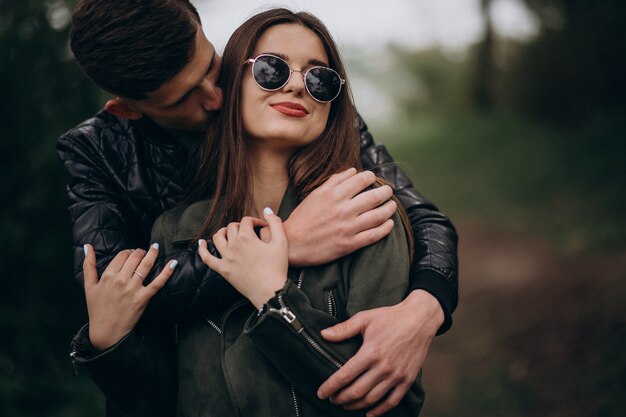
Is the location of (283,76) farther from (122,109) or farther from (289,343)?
(289,343)

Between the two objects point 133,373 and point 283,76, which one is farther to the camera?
point 283,76

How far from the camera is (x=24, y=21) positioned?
12.9ft

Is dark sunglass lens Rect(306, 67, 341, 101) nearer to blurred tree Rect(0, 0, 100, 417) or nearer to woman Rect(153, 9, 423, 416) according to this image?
woman Rect(153, 9, 423, 416)

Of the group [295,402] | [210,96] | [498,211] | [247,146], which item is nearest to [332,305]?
[295,402]

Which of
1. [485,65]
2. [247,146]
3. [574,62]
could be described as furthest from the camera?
→ [485,65]

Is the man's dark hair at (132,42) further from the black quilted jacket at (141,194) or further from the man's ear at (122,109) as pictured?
the black quilted jacket at (141,194)

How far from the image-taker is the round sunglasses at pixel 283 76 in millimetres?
2260

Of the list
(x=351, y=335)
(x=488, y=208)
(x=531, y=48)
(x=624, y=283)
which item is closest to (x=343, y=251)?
(x=351, y=335)

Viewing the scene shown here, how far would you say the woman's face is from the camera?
2262mm

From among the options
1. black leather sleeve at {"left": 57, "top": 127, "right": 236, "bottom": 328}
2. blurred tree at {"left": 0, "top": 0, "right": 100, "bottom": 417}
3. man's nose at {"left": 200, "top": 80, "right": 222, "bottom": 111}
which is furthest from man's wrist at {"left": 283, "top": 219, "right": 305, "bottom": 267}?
blurred tree at {"left": 0, "top": 0, "right": 100, "bottom": 417}

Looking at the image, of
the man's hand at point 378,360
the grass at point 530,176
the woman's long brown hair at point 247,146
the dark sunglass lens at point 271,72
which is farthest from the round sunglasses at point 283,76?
the grass at point 530,176

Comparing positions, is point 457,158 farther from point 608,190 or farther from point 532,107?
point 608,190

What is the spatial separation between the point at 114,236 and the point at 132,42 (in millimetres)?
764

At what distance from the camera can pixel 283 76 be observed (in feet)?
7.42
